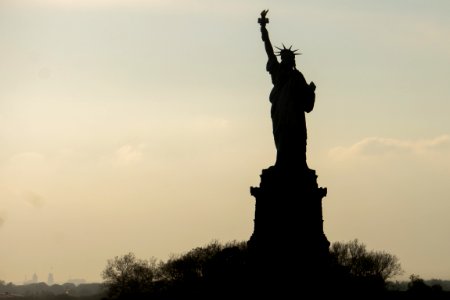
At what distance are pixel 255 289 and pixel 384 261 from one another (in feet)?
172

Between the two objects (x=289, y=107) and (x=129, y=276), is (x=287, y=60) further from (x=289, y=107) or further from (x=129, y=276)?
(x=129, y=276)

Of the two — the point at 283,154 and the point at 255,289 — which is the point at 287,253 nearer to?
the point at 255,289

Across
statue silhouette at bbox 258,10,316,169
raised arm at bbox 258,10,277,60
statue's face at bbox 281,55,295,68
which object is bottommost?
statue silhouette at bbox 258,10,316,169

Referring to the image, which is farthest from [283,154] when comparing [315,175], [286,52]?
[286,52]

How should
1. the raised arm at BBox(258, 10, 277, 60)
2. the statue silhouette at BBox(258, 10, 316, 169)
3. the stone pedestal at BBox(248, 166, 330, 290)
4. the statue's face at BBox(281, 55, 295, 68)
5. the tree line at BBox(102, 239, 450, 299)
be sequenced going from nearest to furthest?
the stone pedestal at BBox(248, 166, 330, 290) → the statue silhouette at BBox(258, 10, 316, 169) → the statue's face at BBox(281, 55, 295, 68) → the raised arm at BBox(258, 10, 277, 60) → the tree line at BBox(102, 239, 450, 299)

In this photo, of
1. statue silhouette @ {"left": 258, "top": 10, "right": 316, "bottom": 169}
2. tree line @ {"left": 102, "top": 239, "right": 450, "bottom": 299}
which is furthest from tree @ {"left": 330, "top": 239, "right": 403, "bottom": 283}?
statue silhouette @ {"left": 258, "top": 10, "right": 316, "bottom": 169}

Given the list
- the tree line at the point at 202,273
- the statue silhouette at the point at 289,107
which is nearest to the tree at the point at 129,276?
the tree line at the point at 202,273

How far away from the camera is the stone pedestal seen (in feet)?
89.7

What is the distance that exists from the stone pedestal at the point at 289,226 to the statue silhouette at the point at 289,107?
2.02 ft

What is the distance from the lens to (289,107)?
29.3 metres

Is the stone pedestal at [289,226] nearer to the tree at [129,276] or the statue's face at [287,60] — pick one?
the statue's face at [287,60]

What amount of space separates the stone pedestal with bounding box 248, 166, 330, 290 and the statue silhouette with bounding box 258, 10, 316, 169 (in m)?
0.62

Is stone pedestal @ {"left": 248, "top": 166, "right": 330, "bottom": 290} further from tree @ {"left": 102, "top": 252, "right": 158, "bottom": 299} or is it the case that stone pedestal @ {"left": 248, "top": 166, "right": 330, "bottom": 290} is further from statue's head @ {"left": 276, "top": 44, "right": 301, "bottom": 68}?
tree @ {"left": 102, "top": 252, "right": 158, "bottom": 299}

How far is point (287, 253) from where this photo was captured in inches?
1080
